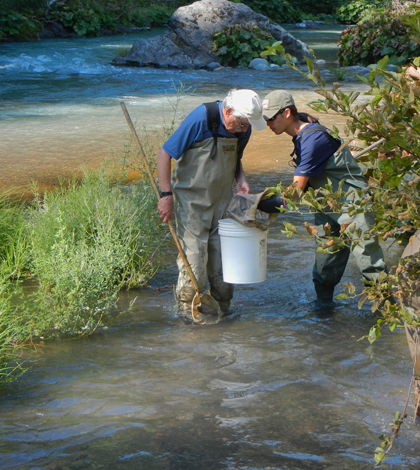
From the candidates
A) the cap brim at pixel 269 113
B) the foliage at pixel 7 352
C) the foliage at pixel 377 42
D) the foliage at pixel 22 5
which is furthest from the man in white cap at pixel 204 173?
the foliage at pixel 22 5

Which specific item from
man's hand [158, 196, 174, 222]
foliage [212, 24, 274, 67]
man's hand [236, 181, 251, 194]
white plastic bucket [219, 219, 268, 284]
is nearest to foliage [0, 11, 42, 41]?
foliage [212, 24, 274, 67]

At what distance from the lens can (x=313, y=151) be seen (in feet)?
14.6

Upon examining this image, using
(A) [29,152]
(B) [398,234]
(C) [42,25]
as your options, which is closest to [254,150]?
(A) [29,152]

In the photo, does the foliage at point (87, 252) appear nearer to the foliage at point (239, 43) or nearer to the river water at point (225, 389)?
the river water at point (225, 389)

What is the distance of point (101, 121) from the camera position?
1194cm

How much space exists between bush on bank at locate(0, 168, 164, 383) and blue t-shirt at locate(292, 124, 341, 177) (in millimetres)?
1533

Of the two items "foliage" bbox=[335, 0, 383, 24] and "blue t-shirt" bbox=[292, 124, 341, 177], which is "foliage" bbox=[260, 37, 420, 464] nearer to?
"blue t-shirt" bbox=[292, 124, 341, 177]

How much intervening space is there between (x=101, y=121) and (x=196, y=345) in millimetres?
8109

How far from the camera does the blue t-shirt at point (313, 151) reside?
446 centimetres

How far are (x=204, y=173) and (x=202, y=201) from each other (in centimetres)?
21

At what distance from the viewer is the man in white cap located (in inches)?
174

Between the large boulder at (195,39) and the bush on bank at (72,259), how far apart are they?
14.8 meters

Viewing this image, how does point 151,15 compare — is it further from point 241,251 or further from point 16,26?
point 241,251

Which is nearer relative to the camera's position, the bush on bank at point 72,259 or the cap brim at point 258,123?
the cap brim at point 258,123
